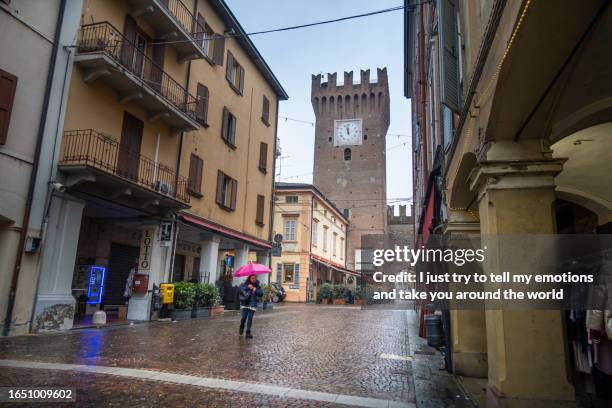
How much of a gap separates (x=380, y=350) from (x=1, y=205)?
8.81 metres

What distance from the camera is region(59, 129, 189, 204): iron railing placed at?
11.1 m

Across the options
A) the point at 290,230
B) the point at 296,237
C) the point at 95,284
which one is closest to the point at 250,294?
the point at 95,284

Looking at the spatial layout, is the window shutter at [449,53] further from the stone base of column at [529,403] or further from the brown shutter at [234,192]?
the brown shutter at [234,192]

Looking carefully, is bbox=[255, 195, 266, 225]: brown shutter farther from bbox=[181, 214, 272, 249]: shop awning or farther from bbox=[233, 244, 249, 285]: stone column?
bbox=[233, 244, 249, 285]: stone column

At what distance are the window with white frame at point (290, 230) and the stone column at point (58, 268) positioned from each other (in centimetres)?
2425

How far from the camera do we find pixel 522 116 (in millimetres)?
4402

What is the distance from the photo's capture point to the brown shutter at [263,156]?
2380cm

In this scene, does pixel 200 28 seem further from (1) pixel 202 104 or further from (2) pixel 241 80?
(2) pixel 241 80

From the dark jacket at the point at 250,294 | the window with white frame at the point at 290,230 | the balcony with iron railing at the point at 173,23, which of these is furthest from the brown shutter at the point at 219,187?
the window with white frame at the point at 290,230

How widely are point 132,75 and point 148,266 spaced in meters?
5.99

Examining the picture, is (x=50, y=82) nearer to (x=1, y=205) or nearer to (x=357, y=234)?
(x=1, y=205)

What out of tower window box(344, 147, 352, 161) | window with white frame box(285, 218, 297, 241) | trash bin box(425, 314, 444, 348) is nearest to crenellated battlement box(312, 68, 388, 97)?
tower window box(344, 147, 352, 161)

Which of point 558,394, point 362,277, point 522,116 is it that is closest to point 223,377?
point 558,394

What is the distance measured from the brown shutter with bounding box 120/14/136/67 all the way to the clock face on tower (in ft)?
144
